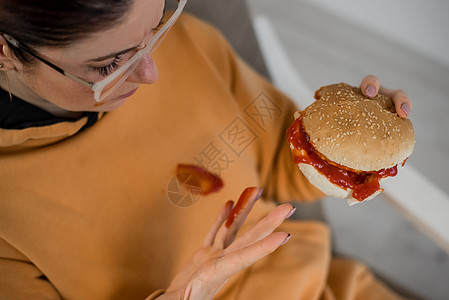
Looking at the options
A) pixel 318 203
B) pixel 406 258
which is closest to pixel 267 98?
pixel 318 203

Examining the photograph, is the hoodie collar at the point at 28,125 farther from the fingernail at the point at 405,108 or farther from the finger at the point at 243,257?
the fingernail at the point at 405,108

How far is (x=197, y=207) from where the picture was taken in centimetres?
73

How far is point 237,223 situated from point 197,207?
10cm

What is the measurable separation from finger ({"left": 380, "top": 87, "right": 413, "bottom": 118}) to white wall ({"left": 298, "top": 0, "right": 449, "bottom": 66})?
5.77ft

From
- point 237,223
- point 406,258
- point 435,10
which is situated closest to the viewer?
point 237,223

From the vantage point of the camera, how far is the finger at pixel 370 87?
0.61 meters

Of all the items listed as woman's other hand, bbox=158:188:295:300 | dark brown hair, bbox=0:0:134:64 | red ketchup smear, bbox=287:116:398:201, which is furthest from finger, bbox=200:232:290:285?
dark brown hair, bbox=0:0:134:64

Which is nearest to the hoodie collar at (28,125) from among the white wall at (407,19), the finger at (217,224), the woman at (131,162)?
the woman at (131,162)

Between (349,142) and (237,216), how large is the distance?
22cm

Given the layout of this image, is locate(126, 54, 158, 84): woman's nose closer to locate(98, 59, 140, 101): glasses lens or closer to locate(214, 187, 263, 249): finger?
locate(98, 59, 140, 101): glasses lens

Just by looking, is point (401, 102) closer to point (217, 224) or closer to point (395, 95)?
point (395, 95)

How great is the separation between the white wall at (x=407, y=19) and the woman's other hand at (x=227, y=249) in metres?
1.92

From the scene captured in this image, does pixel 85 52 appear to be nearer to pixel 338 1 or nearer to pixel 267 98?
pixel 267 98

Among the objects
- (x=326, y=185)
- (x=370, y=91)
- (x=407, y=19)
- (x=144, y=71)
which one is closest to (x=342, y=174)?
(x=326, y=185)
